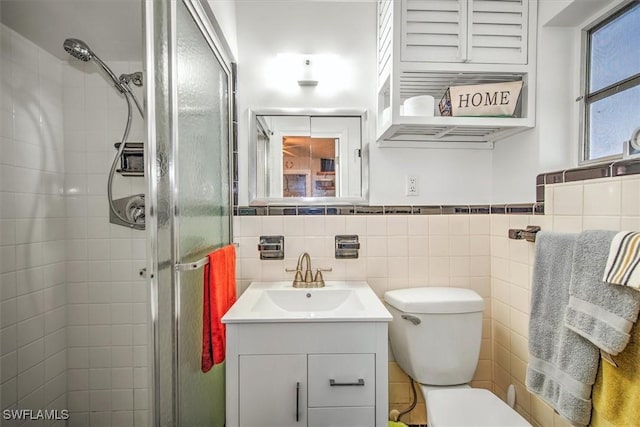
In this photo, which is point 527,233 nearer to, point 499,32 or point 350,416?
point 499,32

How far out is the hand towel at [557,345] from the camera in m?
0.88

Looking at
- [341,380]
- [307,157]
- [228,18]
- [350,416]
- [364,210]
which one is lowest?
[350,416]

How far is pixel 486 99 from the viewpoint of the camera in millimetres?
1335

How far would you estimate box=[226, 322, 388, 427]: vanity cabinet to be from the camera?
116cm

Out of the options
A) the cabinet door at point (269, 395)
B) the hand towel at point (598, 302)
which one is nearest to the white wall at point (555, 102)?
the hand towel at point (598, 302)

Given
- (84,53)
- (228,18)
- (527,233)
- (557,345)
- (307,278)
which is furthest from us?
(307,278)

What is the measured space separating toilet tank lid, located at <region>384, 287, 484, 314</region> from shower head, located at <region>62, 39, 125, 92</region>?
4.31ft

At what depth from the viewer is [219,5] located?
4.29ft

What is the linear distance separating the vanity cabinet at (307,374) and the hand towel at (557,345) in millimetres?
507

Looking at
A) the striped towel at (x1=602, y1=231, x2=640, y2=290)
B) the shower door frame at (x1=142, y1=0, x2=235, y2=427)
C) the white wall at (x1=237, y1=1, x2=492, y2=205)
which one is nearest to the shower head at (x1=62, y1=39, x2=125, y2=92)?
the shower door frame at (x1=142, y1=0, x2=235, y2=427)

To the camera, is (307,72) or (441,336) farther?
(307,72)

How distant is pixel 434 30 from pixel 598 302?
1160mm

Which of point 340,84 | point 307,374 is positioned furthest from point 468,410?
point 340,84

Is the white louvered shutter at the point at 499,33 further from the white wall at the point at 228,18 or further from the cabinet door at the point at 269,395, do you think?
the cabinet door at the point at 269,395
